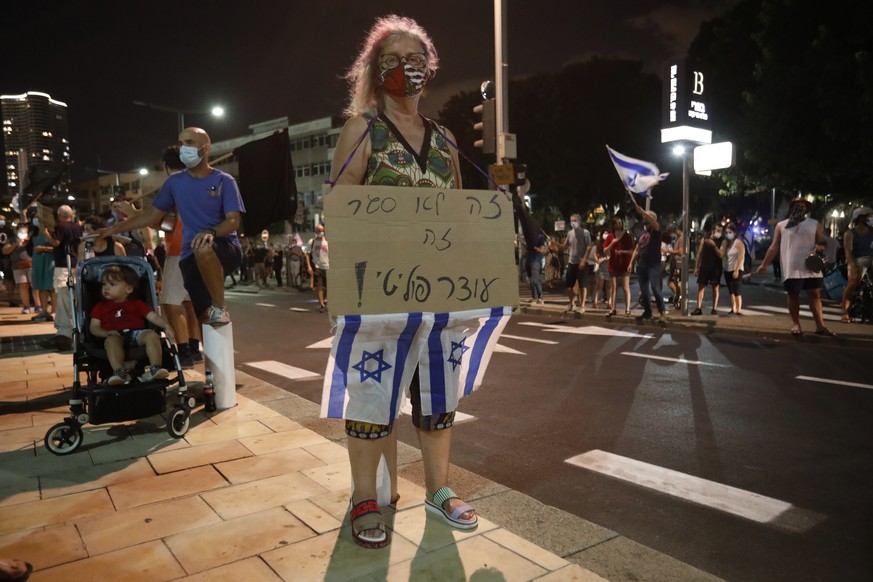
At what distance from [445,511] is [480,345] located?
0.76 meters

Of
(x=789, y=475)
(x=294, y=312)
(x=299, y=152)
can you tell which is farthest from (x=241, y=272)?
(x=299, y=152)

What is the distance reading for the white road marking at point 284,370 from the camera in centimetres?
702

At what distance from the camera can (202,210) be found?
16.0 ft

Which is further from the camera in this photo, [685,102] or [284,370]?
[685,102]

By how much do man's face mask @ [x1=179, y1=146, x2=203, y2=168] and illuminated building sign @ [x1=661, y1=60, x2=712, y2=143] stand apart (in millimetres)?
10002

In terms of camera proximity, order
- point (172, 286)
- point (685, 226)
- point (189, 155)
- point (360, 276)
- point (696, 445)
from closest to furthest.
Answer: point (360, 276), point (696, 445), point (189, 155), point (172, 286), point (685, 226)

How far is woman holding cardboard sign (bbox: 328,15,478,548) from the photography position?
278 cm

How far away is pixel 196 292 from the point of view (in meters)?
5.06

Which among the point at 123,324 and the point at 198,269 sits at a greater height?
the point at 198,269

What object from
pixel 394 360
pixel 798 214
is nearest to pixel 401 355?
pixel 394 360

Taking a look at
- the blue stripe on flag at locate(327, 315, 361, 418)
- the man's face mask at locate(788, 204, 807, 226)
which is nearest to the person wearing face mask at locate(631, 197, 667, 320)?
the man's face mask at locate(788, 204, 807, 226)

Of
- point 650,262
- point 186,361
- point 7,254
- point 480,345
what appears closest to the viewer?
point 480,345

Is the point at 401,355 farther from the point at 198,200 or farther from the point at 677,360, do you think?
the point at 677,360

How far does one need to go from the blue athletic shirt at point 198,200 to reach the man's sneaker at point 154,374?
0.98 metres
